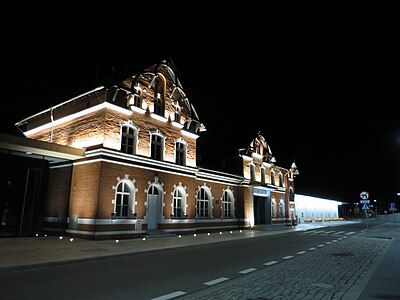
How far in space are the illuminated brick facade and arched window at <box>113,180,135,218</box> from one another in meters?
0.06

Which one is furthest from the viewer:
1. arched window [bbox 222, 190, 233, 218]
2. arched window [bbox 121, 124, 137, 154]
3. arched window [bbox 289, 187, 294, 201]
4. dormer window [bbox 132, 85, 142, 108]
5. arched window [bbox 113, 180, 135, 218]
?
arched window [bbox 289, 187, 294, 201]

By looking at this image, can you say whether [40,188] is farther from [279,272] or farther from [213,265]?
[279,272]

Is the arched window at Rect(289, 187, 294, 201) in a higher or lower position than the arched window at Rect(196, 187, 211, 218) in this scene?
higher

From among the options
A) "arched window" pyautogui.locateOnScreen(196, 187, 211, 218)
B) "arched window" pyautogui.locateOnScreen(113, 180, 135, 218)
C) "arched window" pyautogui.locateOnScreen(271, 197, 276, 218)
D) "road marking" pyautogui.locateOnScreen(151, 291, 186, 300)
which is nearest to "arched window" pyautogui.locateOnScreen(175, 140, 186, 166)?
"arched window" pyautogui.locateOnScreen(196, 187, 211, 218)

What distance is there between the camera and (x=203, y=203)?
26.2 m

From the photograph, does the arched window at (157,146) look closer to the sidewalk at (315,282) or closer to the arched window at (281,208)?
→ the sidewalk at (315,282)

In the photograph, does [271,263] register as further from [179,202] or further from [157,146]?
[179,202]

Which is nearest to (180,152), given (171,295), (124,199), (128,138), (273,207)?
(128,138)

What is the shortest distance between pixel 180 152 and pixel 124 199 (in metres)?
6.51

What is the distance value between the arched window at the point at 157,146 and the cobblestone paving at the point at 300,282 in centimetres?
1285

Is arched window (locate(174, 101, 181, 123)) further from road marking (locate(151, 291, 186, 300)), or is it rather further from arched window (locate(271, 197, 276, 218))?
arched window (locate(271, 197, 276, 218))

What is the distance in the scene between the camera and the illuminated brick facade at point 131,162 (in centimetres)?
1747

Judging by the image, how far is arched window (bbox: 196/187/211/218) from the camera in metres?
25.5

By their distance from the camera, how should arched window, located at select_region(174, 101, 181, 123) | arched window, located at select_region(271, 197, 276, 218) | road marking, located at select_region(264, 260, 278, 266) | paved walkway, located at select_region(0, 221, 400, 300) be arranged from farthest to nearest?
arched window, located at select_region(271, 197, 276, 218), arched window, located at select_region(174, 101, 181, 123), road marking, located at select_region(264, 260, 278, 266), paved walkway, located at select_region(0, 221, 400, 300)
